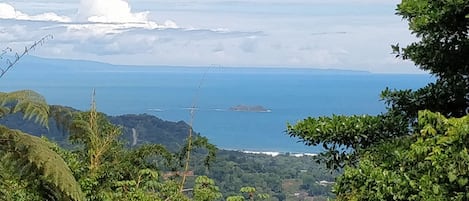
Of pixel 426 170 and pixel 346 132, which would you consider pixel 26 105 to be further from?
pixel 426 170

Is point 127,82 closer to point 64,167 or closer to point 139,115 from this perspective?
point 139,115

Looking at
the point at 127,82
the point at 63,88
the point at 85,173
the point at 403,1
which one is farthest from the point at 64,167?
the point at 127,82

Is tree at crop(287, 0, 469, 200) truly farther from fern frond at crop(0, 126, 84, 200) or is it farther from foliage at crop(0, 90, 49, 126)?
foliage at crop(0, 90, 49, 126)

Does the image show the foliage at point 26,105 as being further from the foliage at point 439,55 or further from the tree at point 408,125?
the foliage at point 439,55

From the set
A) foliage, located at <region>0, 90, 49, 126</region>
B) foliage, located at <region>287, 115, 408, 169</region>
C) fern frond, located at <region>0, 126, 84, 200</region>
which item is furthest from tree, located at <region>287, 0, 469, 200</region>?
foliage, located at <region>0, 90, 49, 126</region>

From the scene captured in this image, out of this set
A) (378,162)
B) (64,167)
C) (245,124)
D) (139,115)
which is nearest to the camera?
(378,162)

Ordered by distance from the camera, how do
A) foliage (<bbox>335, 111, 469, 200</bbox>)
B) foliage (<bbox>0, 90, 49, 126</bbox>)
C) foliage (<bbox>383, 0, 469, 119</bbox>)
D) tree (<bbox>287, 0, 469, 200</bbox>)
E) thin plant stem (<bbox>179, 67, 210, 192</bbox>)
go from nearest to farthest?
foliage (<bbox>335, 111, 469, 200</bbox>) < tree (<bbox>287, 0, 469, 200</bbox>) < foliage (<bbox>383, 0, 469, 119</bbox>) < foliage (<bbox>0, 90, 49, 126</bbox>) < thin plant stem (<bbox>179, 67, 210, 192</bbox>)

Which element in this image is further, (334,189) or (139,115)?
(139,115)
